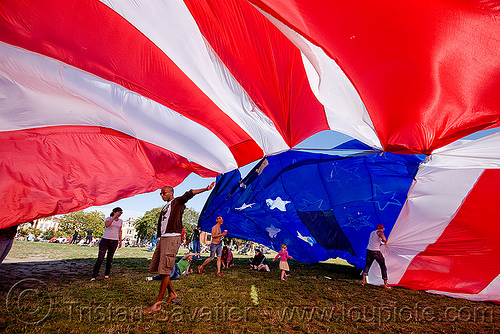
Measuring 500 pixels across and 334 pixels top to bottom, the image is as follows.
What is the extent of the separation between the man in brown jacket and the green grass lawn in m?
0.33

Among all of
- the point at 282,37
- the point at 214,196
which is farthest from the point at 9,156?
the point at 282,37

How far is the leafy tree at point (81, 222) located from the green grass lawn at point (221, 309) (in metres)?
55.3

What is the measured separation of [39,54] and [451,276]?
8.26 metres

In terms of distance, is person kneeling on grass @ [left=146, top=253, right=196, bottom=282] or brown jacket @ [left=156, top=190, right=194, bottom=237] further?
person kneeling on grass @ [left=146, top=253, right=196, bottom=282]

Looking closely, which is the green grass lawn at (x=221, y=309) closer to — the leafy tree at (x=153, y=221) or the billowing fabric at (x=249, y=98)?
the billowing fabric at (x=249, y=98)

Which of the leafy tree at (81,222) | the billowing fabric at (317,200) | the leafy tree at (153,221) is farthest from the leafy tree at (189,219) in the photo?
the billowing fabric at (317,200)

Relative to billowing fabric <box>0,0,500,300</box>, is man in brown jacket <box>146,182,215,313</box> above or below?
below

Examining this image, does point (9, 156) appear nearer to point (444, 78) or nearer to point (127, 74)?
point (127, 74)

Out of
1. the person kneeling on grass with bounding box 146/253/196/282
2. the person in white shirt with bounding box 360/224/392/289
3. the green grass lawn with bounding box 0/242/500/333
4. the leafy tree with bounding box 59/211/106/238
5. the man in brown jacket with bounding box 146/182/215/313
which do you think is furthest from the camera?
the leafy tree with bounding box 59/211/106/238

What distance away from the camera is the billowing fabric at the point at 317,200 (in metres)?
5.25

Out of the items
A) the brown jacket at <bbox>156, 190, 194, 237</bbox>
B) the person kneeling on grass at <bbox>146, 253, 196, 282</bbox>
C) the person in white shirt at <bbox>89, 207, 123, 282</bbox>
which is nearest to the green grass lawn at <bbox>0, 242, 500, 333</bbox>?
the person kneeling on grass at <bbox>146, 253, 196, 282</bbox>

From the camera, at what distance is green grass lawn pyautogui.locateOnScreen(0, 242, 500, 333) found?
94.8 inches

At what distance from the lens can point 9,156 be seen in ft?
13.5

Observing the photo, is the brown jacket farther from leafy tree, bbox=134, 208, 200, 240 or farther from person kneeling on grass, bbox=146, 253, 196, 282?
leafy tree, bbox=134, 208, 200, 240
